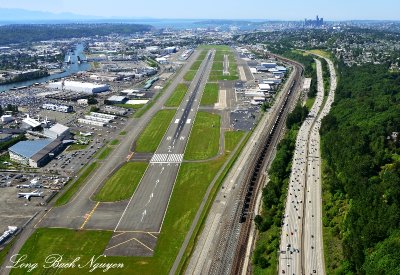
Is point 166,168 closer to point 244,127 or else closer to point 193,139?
point 193,139

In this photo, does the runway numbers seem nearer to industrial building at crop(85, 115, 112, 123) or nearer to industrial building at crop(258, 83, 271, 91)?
industrial building at crop(85, 115, 112, 123)

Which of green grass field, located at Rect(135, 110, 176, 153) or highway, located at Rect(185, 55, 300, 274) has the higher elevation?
green grass field, located at Rect(135, 110, 176, 153)

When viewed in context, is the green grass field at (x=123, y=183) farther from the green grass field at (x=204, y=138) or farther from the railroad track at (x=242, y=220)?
the railroad track at (x=242, y=220)

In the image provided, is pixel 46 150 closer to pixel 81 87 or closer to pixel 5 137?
pixel 5 137

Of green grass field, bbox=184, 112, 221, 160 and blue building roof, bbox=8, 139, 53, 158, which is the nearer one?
blue building roof, bbox=8, 139, 53, 158

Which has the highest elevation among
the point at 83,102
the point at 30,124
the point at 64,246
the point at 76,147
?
the point at 83,102

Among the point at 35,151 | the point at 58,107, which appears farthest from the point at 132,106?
the point at 35,151

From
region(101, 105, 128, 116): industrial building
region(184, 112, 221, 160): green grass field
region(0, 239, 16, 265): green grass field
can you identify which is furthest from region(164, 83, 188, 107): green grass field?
region(0, 239, 16, 265): green grass field

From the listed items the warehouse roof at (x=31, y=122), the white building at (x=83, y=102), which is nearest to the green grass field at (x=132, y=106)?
the white building at (x=83, y=102)
